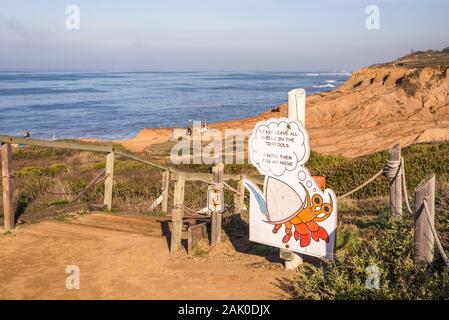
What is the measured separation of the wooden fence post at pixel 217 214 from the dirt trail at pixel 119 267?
0.14 m

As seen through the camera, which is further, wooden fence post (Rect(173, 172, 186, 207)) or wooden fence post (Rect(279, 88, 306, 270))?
wooden fence post (Rect(173, 172, 186, 207))

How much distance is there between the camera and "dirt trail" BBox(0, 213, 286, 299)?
5.43 meters

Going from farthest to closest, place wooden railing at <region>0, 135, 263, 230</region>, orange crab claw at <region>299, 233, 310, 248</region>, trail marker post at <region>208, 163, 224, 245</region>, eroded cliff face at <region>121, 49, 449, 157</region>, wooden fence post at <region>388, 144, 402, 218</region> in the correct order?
eroded cliff face at <region>121, 49, 449, 157</region> < wooden railing at <region>0, 135, 263, 230</region> < wooden fence post at <region>388, 144, 402, 218</region> < trail marker post at <region>208, 163, 224, 245</region> < orange crab claw at <region>299, 233, 310, 248</region>

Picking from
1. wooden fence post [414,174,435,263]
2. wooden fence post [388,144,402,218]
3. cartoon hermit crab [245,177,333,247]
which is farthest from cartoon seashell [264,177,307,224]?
wooden fence post [388,144,402,218]

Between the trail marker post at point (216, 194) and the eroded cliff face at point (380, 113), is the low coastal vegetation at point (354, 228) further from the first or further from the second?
the eroded cliff face at point (380, 113)

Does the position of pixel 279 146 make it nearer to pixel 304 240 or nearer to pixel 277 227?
pixel 277 227

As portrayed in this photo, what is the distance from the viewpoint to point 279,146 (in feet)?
19.7

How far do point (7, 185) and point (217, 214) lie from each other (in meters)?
2.99

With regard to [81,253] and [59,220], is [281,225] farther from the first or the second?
[59,220]

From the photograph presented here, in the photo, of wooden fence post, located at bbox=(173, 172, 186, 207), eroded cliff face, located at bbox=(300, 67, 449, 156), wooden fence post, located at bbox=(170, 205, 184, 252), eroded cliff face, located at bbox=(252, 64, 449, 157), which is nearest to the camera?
wooden fence post, located at bbox=(170, 205, 184, 252)

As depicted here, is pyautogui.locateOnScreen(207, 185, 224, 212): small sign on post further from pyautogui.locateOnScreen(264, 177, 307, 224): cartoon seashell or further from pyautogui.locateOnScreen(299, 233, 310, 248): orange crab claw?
pyautogui.locateOnScreen(299, 233, 310, 248): orange crab claw

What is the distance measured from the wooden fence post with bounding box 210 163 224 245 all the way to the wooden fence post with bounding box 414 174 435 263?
2.55 metres

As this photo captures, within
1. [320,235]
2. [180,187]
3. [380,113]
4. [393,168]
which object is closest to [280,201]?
[320,235]
